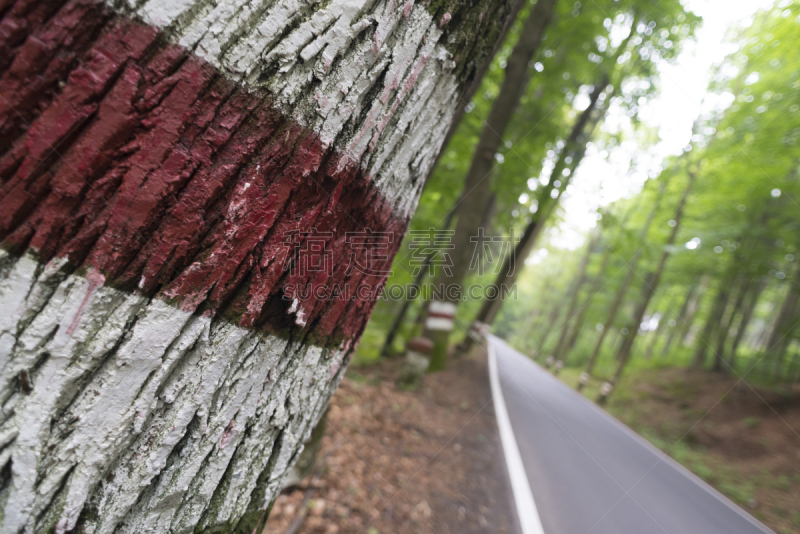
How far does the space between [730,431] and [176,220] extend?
13383mm

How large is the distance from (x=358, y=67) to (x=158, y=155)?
396 millimetres

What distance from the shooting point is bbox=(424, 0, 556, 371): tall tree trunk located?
555 centimetres

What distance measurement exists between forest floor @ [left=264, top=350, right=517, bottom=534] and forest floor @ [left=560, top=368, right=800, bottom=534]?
495 cm

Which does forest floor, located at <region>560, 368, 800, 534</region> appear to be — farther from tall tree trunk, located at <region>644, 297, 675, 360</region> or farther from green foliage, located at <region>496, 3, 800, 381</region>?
tall tree trunk, located at <region>644, 297, 675, 360</region>

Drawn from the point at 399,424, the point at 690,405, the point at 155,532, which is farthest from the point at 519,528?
the point at 690,405

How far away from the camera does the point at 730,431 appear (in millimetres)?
9344

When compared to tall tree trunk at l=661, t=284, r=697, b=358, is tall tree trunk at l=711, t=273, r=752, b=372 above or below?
below

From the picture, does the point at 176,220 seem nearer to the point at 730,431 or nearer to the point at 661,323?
the point at 730,431

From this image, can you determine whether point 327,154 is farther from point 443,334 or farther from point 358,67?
point 443,334

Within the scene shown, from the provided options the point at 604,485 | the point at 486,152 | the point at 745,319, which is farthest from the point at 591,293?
the point at 604,485

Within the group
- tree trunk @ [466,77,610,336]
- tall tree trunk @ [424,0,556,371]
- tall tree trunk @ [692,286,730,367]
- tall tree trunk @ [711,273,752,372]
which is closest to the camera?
tall tree trunk @ [424,0,556,371]

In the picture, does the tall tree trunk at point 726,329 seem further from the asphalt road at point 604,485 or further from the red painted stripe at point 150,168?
the red painted stripe at point 150,168

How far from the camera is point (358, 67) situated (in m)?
0.70

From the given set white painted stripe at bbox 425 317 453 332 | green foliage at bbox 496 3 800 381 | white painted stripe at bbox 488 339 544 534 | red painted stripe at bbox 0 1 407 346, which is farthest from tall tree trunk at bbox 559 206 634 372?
red painted stripe at bbox 0 1 407 346
